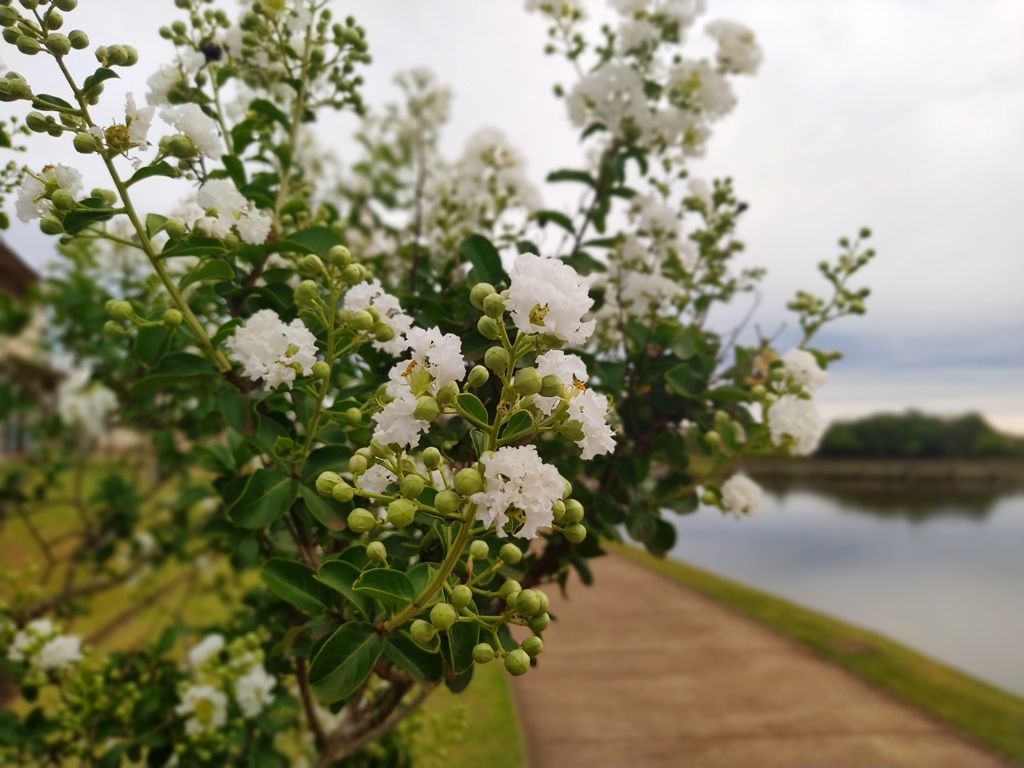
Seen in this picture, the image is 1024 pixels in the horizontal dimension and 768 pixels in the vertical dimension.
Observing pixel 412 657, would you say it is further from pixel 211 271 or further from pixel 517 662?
pixel 211 271

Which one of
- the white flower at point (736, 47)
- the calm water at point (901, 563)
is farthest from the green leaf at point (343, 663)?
the calm water at point (901, 563)

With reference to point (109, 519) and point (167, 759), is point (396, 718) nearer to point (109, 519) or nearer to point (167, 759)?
point (167, 759)

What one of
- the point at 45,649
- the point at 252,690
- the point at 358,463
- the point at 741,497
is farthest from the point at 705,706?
the point at 358,463

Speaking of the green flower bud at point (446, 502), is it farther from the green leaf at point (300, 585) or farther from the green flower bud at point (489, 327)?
the green leaf at point (300, 585)

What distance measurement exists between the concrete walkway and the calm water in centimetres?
71

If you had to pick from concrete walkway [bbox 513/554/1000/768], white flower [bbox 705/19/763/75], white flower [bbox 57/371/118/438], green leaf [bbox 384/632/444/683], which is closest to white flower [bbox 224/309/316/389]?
green leaf [bbox 384/632/444/683]

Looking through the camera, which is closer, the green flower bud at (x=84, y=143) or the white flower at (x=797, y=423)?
the green flower bud at (x=84, y=143)

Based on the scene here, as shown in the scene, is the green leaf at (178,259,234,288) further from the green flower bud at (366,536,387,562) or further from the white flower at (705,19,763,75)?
the white flower at (705,19,763,75)

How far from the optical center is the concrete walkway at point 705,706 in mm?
2549

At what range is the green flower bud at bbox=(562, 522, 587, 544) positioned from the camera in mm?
523

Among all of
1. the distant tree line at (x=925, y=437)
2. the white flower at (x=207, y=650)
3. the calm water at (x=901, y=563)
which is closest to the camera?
the white flower at (x=207, y=650)

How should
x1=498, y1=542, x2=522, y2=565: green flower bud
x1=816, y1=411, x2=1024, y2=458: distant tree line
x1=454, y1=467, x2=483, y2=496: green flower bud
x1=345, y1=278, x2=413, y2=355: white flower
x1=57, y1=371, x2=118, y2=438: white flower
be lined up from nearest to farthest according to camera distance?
1. x1=454, y1=467, x2=483, y2=496: green flower bud
2. x1=498, y1=542, x2=522, y2=565: green flower bud
3. x1=345, y1=278, x2=413, y2=355: white flower
4. x1=57, y1=371, x2=118, y2=438: white flower
5. x1=816, y1=411, x2=1024, y2=458: distant tree line

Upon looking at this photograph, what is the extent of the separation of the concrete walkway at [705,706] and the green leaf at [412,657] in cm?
160

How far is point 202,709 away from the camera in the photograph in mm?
1382
